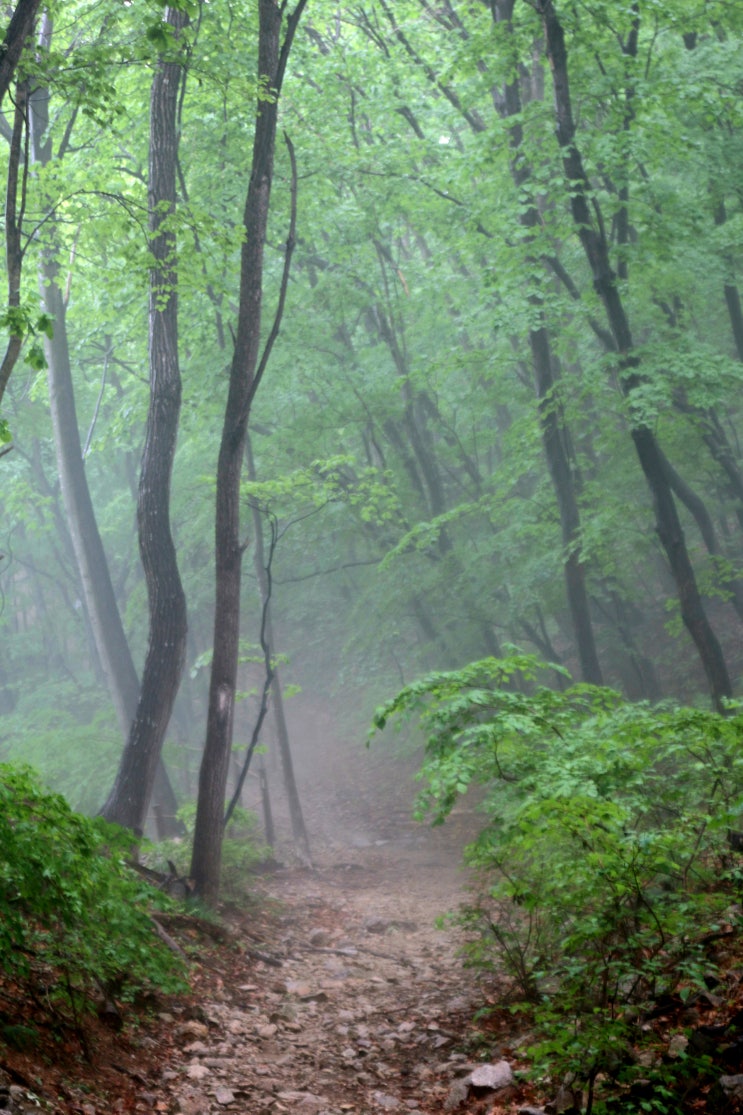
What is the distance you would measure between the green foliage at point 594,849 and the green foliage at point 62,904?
1925 mm

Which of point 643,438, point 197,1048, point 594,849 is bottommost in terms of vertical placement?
point 197,1048

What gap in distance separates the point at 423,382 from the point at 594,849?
1245cm

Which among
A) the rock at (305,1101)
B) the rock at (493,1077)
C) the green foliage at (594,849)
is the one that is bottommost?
the rock at (305,1101)

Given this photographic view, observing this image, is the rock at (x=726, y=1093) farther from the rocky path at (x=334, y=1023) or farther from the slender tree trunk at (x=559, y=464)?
the slender tree trunk at (x=559, y=464)

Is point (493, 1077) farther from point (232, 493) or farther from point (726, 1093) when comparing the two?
point (232, 493)

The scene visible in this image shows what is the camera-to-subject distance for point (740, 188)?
13.5 metres

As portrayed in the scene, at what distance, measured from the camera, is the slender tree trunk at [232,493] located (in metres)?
8.90

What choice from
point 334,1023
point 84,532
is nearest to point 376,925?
point 334,1023

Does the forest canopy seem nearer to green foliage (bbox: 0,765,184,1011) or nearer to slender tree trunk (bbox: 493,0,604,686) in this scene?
slender tree trunk (bbox: 493,0,604,686)

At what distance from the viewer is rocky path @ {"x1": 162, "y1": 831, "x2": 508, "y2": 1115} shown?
4.61 meters

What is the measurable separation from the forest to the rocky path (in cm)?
79

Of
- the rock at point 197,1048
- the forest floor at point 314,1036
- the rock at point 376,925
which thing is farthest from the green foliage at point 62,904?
the rock at point 376,925

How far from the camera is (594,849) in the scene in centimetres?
482

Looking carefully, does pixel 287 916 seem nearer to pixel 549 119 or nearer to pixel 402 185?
pixel 549 119
